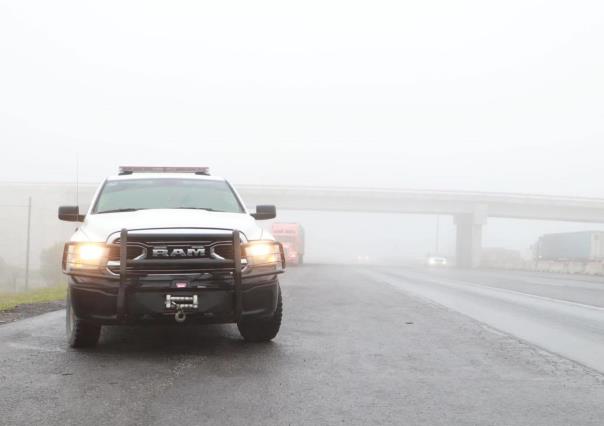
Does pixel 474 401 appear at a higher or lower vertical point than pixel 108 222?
lower

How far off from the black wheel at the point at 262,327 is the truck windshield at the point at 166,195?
1445 millimetres

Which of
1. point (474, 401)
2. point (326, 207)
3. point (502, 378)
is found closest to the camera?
point (474, 401)

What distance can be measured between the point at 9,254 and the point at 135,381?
7135 cm

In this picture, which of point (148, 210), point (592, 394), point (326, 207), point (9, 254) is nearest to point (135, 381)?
point (148, 210)

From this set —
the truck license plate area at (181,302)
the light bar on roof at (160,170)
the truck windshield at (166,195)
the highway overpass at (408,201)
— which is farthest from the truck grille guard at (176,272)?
the highway overpass at (408,201)

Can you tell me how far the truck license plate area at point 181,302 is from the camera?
5598 millimetres

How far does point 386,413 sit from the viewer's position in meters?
4.08

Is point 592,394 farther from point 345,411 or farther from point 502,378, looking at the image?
point 345,411

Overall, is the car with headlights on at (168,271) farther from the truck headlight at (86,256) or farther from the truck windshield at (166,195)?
the truck windshield at (166,195)

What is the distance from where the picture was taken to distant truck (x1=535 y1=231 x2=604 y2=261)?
163ft

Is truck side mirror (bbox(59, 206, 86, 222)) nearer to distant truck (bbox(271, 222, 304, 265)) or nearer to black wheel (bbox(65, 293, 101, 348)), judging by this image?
black wheel (bbox(65, 293, 101, 348))

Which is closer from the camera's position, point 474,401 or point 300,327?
point 474,401

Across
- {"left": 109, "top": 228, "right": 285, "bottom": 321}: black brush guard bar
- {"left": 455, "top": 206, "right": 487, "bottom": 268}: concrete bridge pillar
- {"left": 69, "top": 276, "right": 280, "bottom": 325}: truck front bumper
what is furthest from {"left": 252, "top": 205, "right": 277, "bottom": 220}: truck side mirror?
{"left": 455, "top": 206, "right": 487, "bottom": 268}: concrete bridge pillar

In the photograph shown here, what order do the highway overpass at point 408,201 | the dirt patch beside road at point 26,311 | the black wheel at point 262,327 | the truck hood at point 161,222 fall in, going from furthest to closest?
the highway overpass at point 408,201 → the dirt patch beside road at point 26,311 → the black wheel at point 262,327 → the truck hood at point 161,222
